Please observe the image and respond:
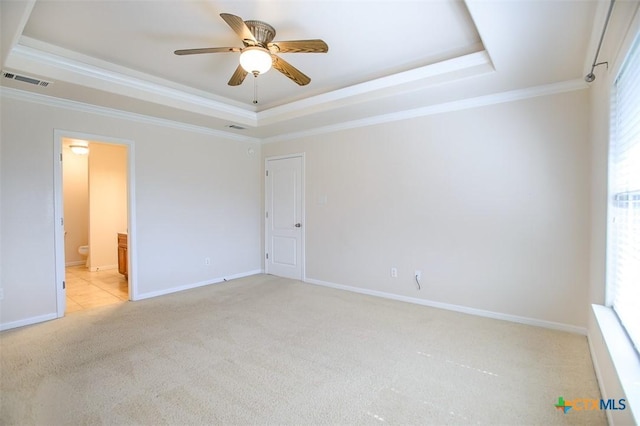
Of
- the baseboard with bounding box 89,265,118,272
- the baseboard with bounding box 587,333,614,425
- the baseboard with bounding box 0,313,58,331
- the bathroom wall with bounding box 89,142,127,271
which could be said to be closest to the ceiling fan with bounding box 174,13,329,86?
the baseboard with bounding box 587,333,614,425

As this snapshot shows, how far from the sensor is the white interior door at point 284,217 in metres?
5.37

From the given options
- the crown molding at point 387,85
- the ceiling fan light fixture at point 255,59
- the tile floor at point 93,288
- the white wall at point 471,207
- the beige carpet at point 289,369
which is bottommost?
the tile floor at point 93,288

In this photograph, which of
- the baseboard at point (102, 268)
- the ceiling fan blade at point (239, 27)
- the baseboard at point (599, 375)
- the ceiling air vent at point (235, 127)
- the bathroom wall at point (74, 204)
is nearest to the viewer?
the baseboard at point (599, 375)

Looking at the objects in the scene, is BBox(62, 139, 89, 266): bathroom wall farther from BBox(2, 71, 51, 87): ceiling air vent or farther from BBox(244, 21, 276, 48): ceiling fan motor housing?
BBox(244, 21, 276, 48): ceiling fan motor housing

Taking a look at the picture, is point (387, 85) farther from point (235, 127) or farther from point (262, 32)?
point (235, 127)

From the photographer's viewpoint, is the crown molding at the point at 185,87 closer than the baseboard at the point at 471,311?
Yes

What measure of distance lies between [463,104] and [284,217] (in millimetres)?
3228

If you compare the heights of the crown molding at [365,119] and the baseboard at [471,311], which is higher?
the crown molding at [365,119]

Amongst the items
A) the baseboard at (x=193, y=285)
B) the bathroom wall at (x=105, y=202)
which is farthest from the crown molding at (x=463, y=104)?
the bathroom wall at (x=105, y=202)

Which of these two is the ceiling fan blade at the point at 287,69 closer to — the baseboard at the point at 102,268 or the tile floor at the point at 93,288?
the tile floor at the point at 93,288

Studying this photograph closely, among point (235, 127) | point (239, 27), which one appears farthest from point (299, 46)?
point (235, 127)

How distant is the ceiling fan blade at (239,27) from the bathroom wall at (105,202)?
5066 mm

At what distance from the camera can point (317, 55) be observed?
3076mm

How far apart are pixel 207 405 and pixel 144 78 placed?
3.35 meters
